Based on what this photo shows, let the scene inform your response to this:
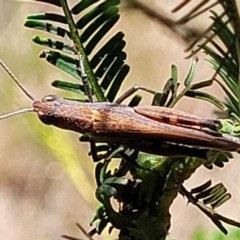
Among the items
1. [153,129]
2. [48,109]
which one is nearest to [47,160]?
[48,109]

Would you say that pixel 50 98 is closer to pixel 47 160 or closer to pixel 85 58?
pixel 85 58

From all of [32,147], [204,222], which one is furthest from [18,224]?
[204,222]

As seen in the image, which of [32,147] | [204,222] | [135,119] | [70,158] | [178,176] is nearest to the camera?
[178,176]

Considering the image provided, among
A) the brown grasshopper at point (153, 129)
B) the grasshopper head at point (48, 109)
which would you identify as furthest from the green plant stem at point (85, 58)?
the grasshopper head at point (48, 109)

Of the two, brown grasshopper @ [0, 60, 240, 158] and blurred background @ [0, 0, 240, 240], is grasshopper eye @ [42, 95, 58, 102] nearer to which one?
brown grasshopper @ [0, 60, 240, 158]

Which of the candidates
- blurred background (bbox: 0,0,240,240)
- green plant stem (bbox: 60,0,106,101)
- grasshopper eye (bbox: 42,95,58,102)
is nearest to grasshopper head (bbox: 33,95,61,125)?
grasshopper eye (bbox: 42,95,58,102)

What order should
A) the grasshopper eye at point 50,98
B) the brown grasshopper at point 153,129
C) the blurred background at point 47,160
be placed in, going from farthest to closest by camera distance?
the blurred background at point 47,160
the grasshopper eye at point 50,98
the brown grasshopper at point 153,129

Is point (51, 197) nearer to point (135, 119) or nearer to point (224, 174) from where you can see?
point (224, 174)

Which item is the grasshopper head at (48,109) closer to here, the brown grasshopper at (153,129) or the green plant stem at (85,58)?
the brown grasshopper at (153,129)
